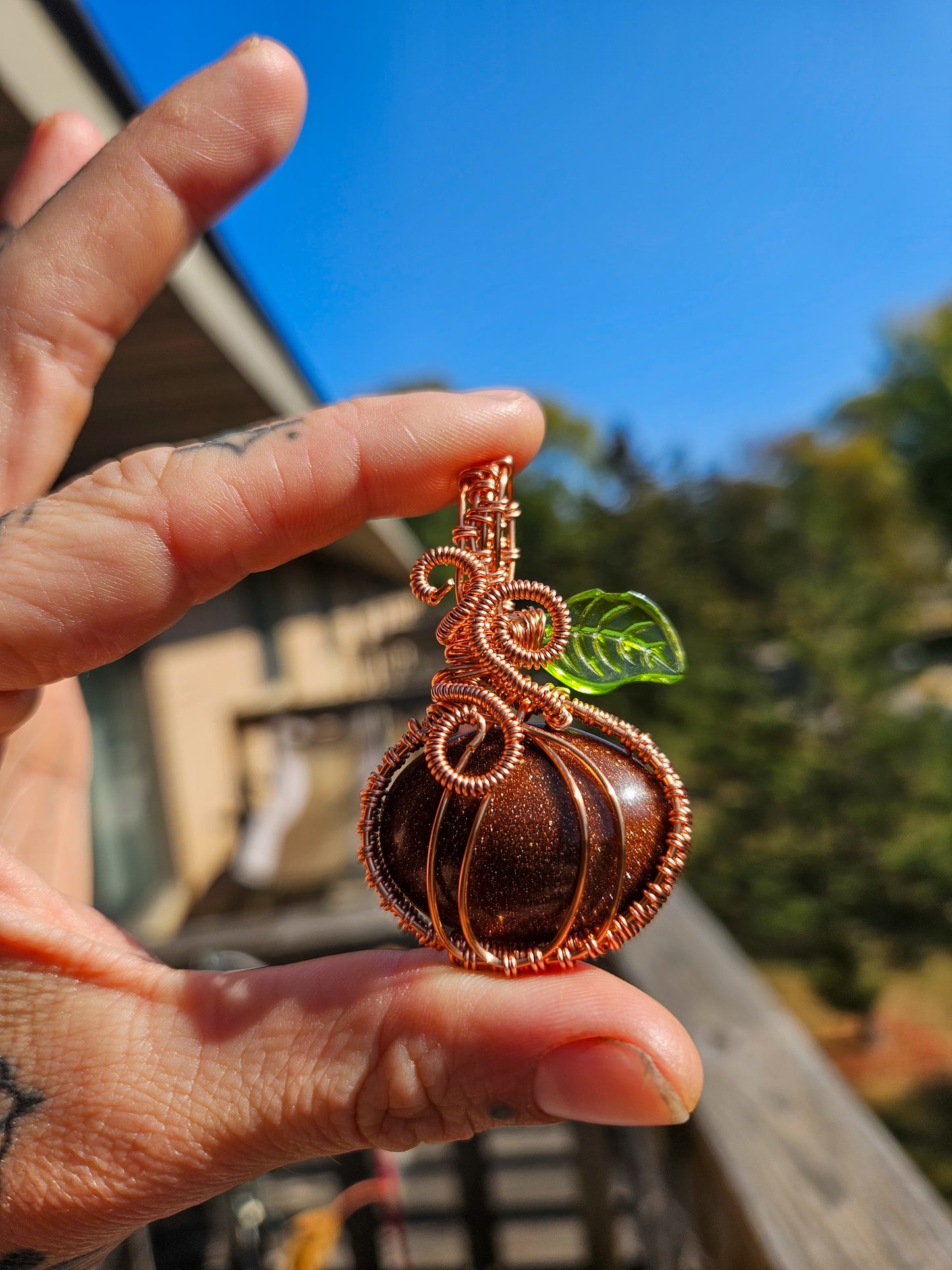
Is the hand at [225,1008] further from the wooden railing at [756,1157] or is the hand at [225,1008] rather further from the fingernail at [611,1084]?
the wooden railing at [756,1157]

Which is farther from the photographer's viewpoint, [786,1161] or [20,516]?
[786,1161]

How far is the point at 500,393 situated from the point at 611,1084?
106cm

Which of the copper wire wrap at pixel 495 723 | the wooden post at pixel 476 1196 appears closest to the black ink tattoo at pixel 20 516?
the copper wire wrap at pixel 495 723

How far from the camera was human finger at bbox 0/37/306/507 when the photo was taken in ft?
5.14

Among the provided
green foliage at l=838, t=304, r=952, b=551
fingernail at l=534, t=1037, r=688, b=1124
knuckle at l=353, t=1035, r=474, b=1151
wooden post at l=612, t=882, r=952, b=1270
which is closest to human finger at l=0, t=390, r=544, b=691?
knuckle at l=353, t=1035, r=474, b=1151

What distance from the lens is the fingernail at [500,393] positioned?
1.39 m

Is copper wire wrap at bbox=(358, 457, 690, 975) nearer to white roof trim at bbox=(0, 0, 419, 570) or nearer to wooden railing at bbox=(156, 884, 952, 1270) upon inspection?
wooden railing at bbox=(156, 884, 952, 1270)

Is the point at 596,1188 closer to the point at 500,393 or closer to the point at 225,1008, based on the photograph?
the point at 225,1008

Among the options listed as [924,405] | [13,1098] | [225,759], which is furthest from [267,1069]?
[924,405]

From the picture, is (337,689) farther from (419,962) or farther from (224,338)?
(419,962)

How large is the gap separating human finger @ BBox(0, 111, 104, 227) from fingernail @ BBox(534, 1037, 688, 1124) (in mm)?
2038

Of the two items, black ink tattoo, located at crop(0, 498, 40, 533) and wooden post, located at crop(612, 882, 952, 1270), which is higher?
black ink tattoo, located at crop(0, 498, 40, 533)

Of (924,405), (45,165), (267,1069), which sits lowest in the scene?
(267,1069)

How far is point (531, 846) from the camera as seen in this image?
121cm
